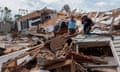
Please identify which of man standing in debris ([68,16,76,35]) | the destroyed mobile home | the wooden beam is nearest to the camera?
the wooden beam

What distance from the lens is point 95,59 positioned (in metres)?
9.05

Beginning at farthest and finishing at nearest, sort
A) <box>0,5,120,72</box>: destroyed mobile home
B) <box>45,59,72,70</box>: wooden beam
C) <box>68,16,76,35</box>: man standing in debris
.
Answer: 1. <box>68,16,76,35</box>: man standing in debris
2. <box>0,5,120,72</box>: destroyed mobile home
3. <box>45,59,72,70</box>: wooden beam

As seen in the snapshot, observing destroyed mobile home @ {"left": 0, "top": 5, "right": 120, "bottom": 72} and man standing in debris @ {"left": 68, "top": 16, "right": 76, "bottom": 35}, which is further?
man standing in debris @ {"left": 68, "top": 16, "right": 76, "bottom": 35}

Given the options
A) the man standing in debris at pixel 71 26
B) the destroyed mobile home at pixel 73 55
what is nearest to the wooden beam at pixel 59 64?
the destroyed mobile home at pixel 73 55

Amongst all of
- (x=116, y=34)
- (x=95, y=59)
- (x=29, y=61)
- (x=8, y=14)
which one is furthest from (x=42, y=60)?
(x=8, y=14)

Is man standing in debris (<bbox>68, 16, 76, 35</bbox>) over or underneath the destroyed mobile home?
over

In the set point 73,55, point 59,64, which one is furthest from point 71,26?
point 59,64

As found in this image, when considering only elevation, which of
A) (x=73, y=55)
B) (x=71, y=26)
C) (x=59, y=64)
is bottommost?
(x=59, y=64)

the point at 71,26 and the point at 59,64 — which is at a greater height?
the point at 71,26

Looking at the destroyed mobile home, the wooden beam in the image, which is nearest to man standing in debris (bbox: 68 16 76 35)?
the destroyed mobile home

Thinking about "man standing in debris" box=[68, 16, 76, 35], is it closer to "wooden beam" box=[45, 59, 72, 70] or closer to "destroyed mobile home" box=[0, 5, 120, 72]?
"destroyed mobile home" box=[0, 5, 120, 72]

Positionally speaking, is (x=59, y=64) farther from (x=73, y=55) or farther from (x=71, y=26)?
(x=71, y=26)

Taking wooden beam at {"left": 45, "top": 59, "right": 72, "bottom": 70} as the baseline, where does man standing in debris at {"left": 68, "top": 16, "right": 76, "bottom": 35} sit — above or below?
above

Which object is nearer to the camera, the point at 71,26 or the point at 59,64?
the point at 59,64
